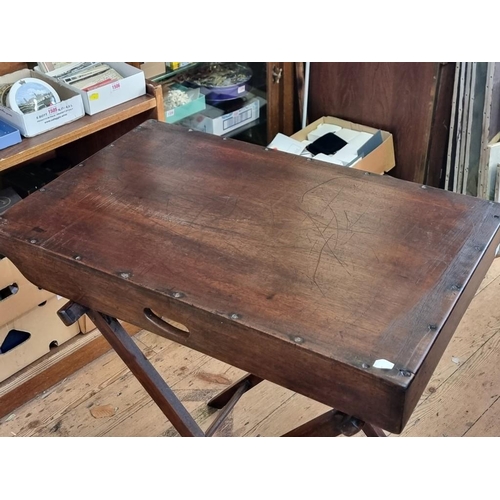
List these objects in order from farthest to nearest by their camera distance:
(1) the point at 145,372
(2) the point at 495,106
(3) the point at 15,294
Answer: (2) the point at 495,106 < (3) the point at 15,294 < (1) the point at 145,372

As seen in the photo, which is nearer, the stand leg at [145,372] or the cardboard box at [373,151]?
the stand leg at [145,372]

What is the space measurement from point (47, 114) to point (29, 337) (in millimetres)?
621

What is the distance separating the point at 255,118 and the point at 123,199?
4.85ft

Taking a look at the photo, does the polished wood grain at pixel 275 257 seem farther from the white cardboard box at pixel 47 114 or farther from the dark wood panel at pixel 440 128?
the dark wood panel at pixel 440 128

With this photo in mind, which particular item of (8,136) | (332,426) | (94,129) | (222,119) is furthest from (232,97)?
(332,426)

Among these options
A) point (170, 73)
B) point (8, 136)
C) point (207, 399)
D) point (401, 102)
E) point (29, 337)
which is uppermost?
point (8, 136)

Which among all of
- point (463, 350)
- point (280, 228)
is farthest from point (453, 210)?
point (463, 350)

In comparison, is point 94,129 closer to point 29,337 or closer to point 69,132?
point 69,132

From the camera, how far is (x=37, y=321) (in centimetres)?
203

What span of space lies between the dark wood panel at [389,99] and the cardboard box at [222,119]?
0.81 feet

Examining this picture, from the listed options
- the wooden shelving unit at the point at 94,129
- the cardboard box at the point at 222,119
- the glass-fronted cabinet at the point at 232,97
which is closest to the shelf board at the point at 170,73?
the glass-fronted cabinet at the point at 232,97

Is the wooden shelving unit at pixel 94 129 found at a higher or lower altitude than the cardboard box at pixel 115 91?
lower

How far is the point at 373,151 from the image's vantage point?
257cm

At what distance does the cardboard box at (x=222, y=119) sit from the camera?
2.64 meters
